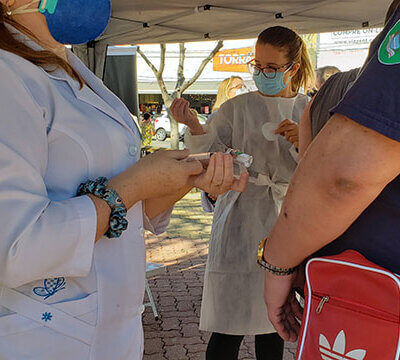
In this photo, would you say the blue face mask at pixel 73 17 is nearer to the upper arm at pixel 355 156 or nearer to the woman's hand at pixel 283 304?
the upper arm at pixel 355 156

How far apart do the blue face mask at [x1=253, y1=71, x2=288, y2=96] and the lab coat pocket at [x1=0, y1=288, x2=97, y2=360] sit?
184cm

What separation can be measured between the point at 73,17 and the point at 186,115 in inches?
57.1

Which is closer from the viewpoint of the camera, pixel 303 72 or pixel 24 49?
pixel 24 49

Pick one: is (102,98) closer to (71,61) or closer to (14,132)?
(71,61)

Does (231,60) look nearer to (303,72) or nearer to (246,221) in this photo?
(303,72)

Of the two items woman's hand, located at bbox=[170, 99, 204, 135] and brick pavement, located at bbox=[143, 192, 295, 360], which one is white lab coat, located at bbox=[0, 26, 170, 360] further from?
brick pavement, located at bbox=[143, 192, 295, 360]

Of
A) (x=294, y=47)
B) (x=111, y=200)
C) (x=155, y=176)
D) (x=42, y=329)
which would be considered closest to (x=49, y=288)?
(x=42, y=329)

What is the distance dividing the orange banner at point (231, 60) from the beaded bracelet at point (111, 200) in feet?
67.8

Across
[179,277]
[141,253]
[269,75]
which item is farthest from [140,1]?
[141,253]

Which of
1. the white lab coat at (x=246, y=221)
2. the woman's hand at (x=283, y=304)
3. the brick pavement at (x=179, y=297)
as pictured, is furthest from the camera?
the brick pavement at (x=179, y=297)

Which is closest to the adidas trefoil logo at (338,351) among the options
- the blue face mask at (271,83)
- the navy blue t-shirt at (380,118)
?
the navy blue t-shirt at (380,118)

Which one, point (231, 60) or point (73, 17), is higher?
point (231, 60)

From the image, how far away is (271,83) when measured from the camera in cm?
264

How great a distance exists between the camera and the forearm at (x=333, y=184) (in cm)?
92
